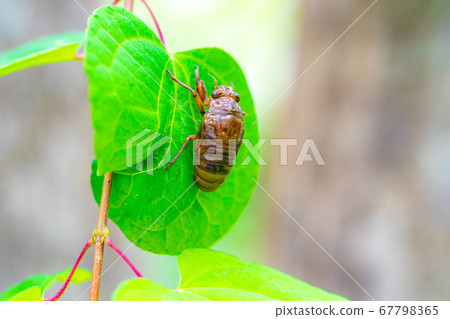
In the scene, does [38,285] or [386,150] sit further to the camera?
[386,150]

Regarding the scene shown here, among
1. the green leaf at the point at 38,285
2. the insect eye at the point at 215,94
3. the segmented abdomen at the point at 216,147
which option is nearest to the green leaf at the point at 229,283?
the segmented abdomen at the point at 216,147

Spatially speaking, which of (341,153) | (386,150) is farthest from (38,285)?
(386,150)

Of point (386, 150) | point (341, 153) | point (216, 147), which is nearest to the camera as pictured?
point (216, 147)

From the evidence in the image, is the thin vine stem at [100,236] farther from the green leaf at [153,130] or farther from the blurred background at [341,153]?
the blurred background at [341,153]

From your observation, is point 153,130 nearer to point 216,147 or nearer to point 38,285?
point 216,147

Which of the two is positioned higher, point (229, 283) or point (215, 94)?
point (215, 94)

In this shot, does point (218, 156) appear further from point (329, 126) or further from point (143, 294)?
point (329, 126)

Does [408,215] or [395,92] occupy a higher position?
[395,92]

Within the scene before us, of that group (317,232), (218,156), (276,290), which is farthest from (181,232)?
(317,232)
